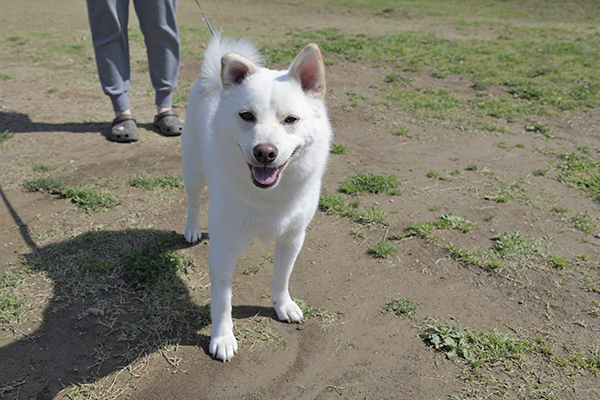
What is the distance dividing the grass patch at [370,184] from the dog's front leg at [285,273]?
1668 millimetres

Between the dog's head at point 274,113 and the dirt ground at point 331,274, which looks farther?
the dirt ground at point 331,274

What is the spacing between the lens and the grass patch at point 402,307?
2768mm

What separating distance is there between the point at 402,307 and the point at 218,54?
211 cm

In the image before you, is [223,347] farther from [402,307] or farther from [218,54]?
[218,54]

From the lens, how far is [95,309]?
2627 millimetres

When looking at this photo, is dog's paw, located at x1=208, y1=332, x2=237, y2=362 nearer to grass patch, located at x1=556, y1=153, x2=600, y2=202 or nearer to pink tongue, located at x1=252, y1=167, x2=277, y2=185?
pink tongue, located at x1=252, y1=167, x2=277, y2=185

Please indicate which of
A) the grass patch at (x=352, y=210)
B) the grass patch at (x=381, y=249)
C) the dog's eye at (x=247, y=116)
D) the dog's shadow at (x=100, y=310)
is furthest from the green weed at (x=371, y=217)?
the dog's eye at (x=247, y=116)

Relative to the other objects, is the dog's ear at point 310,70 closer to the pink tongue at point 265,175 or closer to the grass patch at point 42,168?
the pink tongue at point 265,175

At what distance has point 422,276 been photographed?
10.3 ft

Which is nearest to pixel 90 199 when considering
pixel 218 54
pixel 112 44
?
pixel 218 54

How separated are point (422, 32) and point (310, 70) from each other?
32.0ft

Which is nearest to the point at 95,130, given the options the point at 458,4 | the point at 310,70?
the point at 310,70

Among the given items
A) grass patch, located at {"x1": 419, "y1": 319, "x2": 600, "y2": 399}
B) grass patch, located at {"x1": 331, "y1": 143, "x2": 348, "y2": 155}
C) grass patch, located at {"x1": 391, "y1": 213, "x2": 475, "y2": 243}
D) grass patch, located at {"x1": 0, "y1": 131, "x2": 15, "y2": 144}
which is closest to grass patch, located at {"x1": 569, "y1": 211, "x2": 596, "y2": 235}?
grass patch, located at {"x1": 391, "y1": 213, "x2": 475, "y2": 243}

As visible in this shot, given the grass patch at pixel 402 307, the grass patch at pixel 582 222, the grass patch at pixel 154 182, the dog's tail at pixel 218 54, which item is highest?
the dog's tail at pixel 218 54
